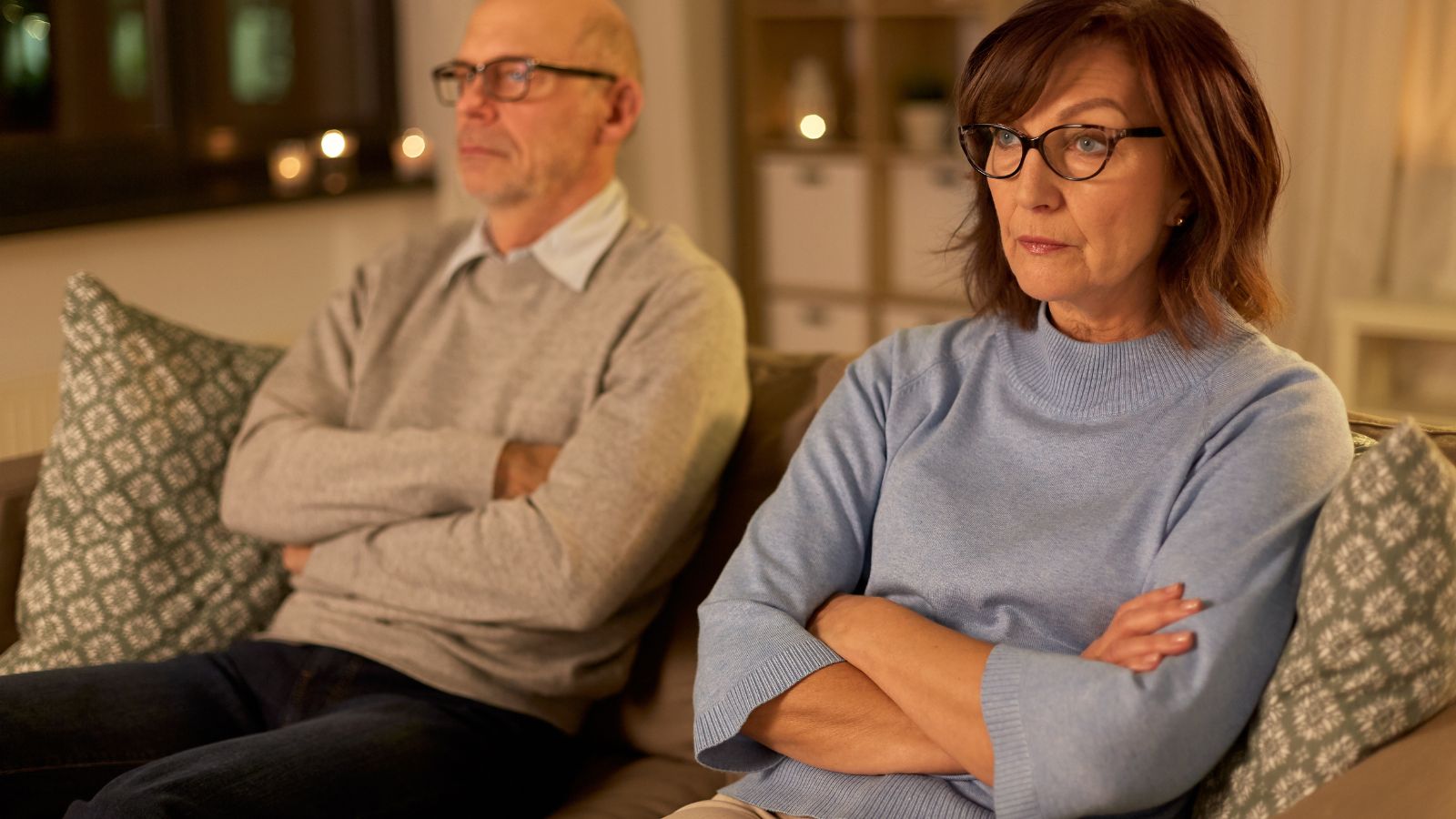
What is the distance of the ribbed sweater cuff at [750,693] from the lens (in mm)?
1325

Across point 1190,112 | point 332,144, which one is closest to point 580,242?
point 1190,112

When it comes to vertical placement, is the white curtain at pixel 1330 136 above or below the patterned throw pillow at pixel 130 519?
above

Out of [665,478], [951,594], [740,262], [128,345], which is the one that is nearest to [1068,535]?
[951,594]

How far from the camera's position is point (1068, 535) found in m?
1.31

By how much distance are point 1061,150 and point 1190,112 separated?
118 mm

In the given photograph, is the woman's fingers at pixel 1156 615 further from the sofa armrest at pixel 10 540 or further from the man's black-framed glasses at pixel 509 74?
the sofa armrest at pixel 10 540

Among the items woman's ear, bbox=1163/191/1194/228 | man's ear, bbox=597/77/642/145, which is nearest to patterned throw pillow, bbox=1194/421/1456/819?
woman's ear, bbox=1163/191/1194/228

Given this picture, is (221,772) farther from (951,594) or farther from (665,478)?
(951,594)

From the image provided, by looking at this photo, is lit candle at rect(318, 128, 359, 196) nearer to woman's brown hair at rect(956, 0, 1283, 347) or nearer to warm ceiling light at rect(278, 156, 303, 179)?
warm ceiling light at rect(278, 156, 303, 179)

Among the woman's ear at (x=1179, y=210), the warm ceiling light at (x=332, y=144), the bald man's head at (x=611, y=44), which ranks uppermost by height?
the bald man's head at (x=611, y=44)

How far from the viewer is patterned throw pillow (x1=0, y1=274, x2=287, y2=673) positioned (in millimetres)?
1869

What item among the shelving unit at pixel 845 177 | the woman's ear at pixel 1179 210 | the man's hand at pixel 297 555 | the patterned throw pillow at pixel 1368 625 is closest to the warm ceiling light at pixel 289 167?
the shelving unit at pixel 845 177

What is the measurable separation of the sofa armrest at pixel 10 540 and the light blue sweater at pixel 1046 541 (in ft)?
3.56

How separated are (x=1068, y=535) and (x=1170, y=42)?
452mm
